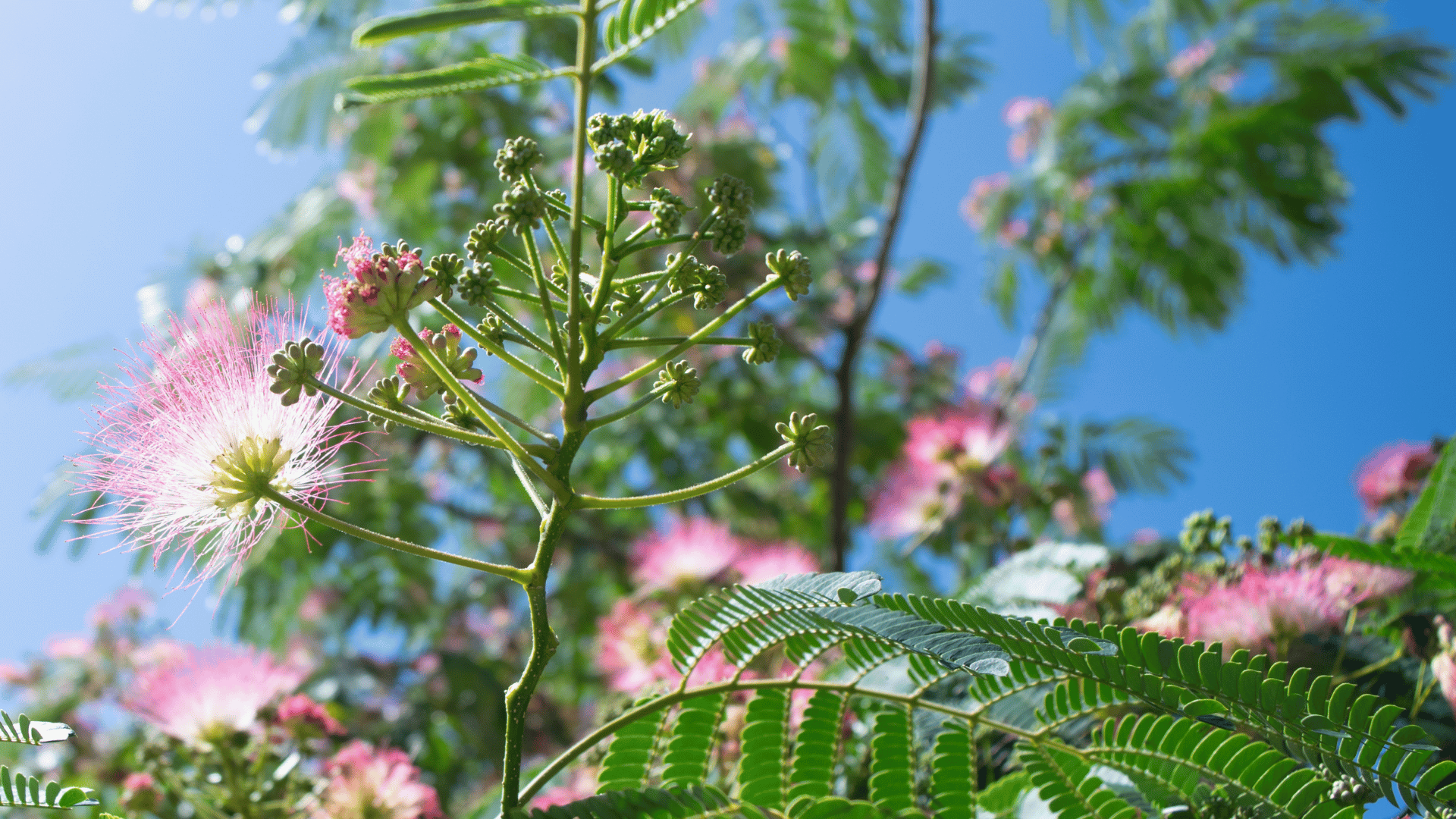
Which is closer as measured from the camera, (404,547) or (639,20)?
(404,547)

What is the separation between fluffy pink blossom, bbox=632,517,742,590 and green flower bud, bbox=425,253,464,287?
80.1 inches

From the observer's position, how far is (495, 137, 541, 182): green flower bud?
939 mm

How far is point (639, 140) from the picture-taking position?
100cm

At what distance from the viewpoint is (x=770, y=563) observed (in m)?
2.78

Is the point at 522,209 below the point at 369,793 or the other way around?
the other way around

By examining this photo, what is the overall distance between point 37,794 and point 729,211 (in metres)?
0.83

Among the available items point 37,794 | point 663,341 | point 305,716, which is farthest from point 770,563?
point 37,794

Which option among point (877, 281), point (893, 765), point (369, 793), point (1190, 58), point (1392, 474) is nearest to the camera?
point (893, 765)

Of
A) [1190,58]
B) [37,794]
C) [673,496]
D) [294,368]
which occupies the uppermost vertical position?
[1190,58]

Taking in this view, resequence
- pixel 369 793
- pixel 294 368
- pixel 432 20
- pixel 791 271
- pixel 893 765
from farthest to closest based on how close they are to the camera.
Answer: pixel 369 793 < pixel 893 765 < pixel 791 271 < pixel 294 368 < pixel 432 20

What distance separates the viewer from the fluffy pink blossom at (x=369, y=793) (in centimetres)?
159

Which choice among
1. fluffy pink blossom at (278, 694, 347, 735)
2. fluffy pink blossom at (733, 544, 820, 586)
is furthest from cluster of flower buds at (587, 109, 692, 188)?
fluffy pink blossom at (733, 544, 820, 586)

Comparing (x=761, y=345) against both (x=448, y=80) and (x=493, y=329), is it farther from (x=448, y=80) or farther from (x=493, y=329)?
(x=448, y=80)

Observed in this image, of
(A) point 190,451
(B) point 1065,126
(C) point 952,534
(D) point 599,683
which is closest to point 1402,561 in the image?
(A) point 190,451
